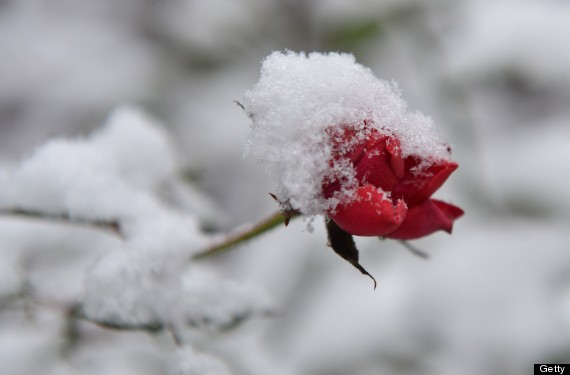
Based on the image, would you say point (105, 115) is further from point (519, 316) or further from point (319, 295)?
point (519, 316)

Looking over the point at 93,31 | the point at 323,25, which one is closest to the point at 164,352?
the point at 323,25

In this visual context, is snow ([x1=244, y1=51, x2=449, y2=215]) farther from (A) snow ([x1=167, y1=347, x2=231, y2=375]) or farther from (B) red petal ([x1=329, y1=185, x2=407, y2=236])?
(A) snow ([x1=167, y1=347, x2=231, y2=375])

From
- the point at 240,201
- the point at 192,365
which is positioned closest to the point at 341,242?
the point at 192,365

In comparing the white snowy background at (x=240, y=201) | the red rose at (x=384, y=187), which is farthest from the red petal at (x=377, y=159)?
the white snowy background at (x=240, y=201)

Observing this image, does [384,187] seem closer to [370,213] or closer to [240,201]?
[370,213]

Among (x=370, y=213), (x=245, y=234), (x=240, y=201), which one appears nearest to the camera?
(x=370, y=213)

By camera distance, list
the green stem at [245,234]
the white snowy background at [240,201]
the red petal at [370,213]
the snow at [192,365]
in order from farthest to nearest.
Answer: the white snowy background at [240,201]
the snow at [192,365]
the green stem at [245,234]
the red petal at [370,213]

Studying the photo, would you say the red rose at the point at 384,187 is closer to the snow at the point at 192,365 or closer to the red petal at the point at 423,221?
the red petal at the point at 423,221
